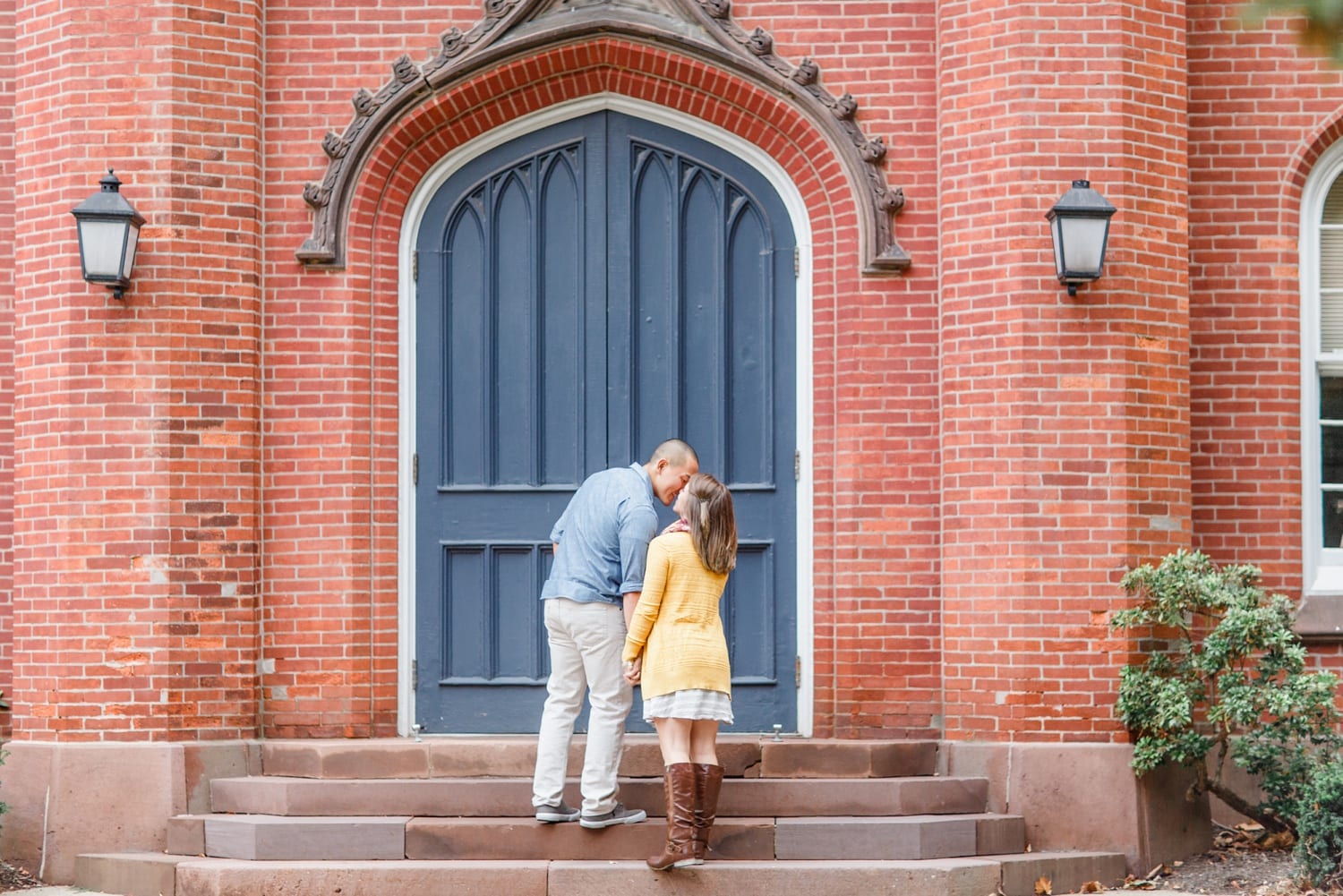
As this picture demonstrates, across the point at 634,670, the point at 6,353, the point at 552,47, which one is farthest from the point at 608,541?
the point at 6,353

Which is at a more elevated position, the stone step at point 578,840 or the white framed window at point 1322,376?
the white framed window at point 1322,376

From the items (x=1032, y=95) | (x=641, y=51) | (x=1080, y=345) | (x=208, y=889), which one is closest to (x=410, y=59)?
(x=641, y=51)

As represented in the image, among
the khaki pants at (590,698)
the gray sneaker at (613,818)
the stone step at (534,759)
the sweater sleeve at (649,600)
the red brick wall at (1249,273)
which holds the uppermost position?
the red brick wall at (1249,273)

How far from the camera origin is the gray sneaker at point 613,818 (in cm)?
733

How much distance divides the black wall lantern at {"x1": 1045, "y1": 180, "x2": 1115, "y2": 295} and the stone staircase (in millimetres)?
2688

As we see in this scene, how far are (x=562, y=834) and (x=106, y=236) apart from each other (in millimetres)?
3933

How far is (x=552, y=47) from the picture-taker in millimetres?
8656

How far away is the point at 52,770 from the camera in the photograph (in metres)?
8.01

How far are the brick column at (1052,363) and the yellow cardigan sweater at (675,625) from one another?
1808 millimetres

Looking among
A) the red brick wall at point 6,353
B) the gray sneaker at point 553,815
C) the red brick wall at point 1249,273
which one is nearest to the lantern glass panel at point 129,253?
the red brick wall at point 6,353

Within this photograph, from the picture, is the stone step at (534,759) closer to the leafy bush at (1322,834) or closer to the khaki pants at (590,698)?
the khaki pants at (590,698)

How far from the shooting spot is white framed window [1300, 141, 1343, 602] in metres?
8.79

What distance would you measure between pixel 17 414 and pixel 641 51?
13.3 feet

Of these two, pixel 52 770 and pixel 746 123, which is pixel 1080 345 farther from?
pixel 52 770
